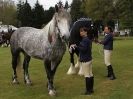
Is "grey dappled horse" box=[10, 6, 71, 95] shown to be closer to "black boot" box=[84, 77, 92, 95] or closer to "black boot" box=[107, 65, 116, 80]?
"black boot" box=[84, 77, 92, 95]

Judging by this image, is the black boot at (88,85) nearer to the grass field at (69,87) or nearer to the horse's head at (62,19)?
the grass field at (69,87)

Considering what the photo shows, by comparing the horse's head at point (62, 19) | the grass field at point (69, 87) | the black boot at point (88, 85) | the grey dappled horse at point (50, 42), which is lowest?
the grass field at point (69, 87)

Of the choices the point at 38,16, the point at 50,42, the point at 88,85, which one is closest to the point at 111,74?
the point at 88,85

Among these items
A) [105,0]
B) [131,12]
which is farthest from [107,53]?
[105,0]

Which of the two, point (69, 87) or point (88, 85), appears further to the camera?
point (69, 87)

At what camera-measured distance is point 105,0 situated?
66000 millimetres

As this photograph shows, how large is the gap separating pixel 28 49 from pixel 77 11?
79923mm

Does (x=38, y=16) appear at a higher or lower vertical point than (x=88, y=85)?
higher

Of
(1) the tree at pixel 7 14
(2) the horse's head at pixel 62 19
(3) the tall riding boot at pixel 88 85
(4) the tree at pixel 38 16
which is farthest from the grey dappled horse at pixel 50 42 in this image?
(1) the tree at pixel 7 14

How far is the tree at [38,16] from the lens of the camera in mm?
78812

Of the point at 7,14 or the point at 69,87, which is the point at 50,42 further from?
the point at 7,14

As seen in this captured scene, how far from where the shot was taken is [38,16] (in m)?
80.1

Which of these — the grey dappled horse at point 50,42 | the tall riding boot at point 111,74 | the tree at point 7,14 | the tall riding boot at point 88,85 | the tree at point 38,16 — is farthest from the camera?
the tree at point 7,14

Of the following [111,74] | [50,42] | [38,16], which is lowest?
[111,74]
